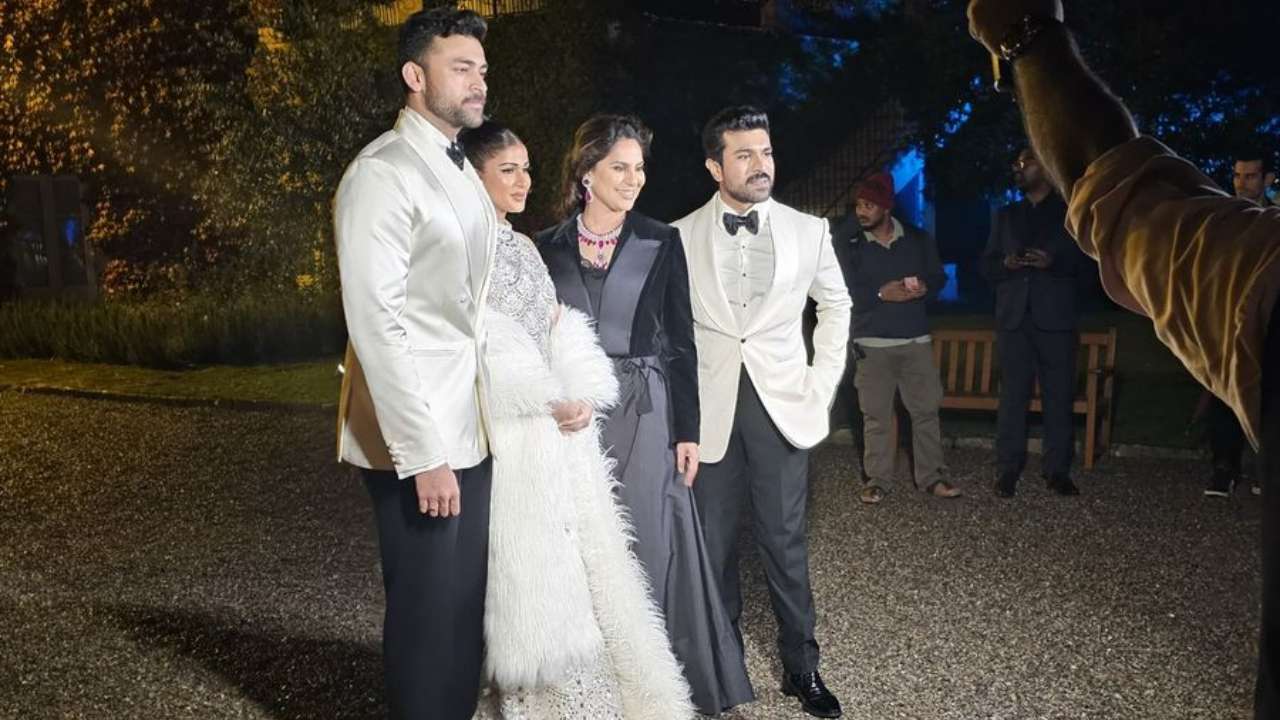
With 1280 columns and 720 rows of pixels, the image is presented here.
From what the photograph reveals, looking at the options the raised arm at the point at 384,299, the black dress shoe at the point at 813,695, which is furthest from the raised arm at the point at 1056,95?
the black dress shoe at the point at 813,695

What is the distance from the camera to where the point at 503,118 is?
619 inches

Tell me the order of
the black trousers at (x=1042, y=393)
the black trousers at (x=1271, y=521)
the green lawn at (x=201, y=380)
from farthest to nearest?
the green lawn at (x=201, y=380) → the black trousers at (x=1042, y=393) → the black trousers at (x=1271, y=521)

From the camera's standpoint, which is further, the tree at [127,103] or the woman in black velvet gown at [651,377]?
the tree at [127,103]

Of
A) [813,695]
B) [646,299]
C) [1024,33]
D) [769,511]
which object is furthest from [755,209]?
[1024,33]

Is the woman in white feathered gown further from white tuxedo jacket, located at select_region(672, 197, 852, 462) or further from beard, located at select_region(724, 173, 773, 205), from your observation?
beard, located at select_region(724, 173, 773, 205)

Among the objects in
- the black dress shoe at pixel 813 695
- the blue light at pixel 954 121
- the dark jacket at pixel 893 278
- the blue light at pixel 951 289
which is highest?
the blue light at pixel 954 121

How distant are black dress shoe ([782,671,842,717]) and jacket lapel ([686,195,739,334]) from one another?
138cm

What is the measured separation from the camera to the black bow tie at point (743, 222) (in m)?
4.89

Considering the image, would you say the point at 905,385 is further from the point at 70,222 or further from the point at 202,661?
the point at 70,222

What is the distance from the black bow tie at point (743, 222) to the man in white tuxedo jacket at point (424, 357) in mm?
1518

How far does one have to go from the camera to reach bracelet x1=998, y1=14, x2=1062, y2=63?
1382 mm

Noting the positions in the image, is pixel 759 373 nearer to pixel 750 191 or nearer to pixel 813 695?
pixel 750 191

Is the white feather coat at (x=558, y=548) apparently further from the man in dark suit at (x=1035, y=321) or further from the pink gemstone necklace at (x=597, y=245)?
the man in dark suit at (x=1035, y=321)

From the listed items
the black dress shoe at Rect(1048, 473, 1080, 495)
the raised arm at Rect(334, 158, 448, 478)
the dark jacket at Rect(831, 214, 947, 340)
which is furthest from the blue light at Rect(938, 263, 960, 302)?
the raised arm at Rect(334, 158, 448, 478)
